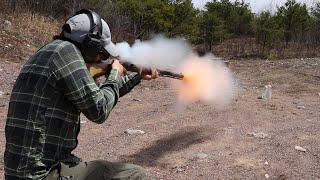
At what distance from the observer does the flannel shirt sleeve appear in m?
2.45

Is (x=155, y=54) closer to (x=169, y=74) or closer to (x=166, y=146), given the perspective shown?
(x=169, y=74)

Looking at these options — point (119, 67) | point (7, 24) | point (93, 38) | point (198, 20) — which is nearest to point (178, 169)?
point (119, 67)

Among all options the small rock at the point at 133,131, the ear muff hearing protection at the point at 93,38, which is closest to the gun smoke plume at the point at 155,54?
the ear muff hearing protection at the point at 93,38

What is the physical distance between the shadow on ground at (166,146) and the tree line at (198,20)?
1250cm

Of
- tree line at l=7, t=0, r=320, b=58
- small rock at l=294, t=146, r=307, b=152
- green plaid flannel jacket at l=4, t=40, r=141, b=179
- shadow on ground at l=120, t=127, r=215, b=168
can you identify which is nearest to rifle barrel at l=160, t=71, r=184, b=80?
green plaid flannel jacket at l=4, t=40, r=141, b=179

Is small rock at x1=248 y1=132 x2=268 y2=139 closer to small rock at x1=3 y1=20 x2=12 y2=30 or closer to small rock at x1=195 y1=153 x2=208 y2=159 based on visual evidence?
small rock at x1=195 y1=153 x2=208 y2=159

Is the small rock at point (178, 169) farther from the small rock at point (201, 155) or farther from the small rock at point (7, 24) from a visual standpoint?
the small rock at point (7, 24)

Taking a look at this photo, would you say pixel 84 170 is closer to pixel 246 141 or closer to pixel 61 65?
pixel 61 65

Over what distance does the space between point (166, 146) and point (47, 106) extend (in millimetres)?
3751

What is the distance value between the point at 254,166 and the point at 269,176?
0.24 metres

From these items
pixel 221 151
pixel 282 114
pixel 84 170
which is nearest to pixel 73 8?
pixel 282 114

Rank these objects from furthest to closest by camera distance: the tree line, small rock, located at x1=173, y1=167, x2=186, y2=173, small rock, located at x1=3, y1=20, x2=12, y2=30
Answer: the tree line, small rock, located at x1=3, y1=20, x2=12, y2=30, small rock, located at x1=173, y1=167, x2=186, y2=173

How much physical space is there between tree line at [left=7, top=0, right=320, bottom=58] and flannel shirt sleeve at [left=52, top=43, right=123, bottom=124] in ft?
51.6

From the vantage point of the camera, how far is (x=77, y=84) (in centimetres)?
246
